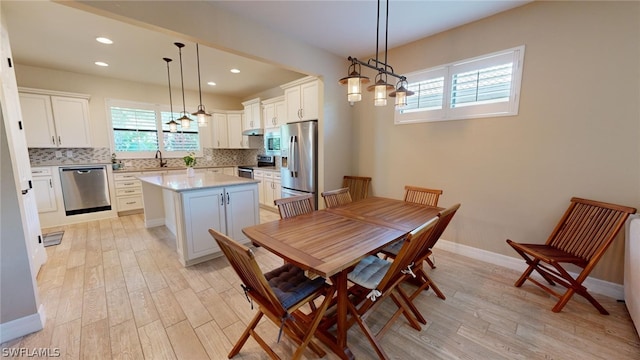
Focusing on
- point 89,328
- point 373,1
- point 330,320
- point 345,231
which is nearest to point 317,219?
point 345,231

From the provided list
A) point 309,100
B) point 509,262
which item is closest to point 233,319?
point 509,262

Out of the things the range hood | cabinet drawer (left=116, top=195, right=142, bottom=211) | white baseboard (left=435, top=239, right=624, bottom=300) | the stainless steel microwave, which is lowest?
white baseboard (left=435, top=239, right=624, bottom=300)

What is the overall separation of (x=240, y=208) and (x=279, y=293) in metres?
1.91

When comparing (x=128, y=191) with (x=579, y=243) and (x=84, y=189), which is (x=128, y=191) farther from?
(x=579, y=243)

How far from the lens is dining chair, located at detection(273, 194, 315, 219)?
2.10m

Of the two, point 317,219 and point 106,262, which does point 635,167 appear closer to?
point 317,219

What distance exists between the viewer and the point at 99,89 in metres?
4.60

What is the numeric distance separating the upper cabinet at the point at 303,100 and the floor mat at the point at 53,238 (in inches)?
153

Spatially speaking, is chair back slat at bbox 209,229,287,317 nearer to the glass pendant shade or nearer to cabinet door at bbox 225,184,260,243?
the glass pendant shade

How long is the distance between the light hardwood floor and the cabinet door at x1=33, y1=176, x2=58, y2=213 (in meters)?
2.10

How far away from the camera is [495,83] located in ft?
8.48

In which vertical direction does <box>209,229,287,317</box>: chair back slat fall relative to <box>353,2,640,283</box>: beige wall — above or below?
below

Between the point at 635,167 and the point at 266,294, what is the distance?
3.09 metres

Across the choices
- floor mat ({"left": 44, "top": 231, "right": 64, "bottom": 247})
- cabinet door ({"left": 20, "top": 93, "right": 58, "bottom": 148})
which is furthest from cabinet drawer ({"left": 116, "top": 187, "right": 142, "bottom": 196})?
cabinet door ({"left": 20, "top": 93, "right": 58, "bottom": 148})
